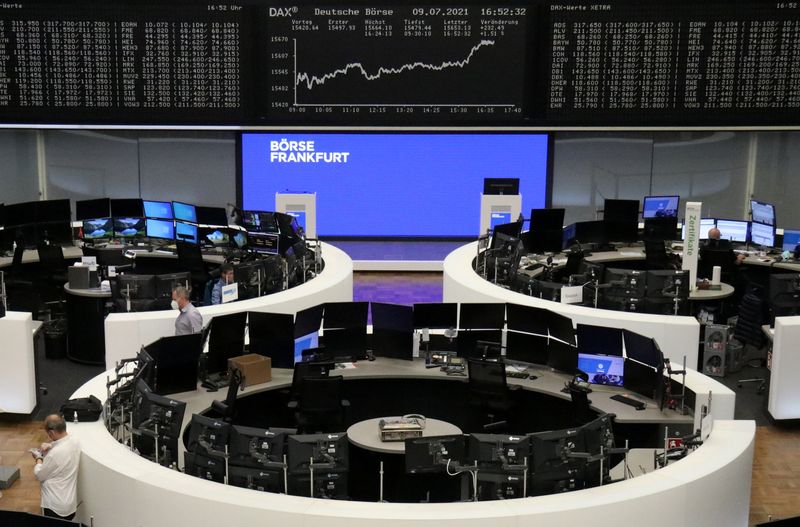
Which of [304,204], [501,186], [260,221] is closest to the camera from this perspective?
[260,221]

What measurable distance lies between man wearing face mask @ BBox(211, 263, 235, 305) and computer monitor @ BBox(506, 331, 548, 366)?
299 centimetres

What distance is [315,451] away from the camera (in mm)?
6500

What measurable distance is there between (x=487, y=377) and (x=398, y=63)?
7.02 m

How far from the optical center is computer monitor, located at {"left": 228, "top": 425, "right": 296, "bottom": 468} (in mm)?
6504

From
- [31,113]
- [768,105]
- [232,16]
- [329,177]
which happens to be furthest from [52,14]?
[768,105]

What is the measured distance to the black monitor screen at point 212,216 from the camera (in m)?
13.4

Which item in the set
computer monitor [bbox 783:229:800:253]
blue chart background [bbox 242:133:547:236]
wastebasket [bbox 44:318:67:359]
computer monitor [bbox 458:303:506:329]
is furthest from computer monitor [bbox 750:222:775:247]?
wastebasket [bbox 44:318:67:359]

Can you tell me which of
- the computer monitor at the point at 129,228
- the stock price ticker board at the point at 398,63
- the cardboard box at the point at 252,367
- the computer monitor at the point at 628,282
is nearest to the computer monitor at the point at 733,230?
the stock price ticker board at the point at 398,63

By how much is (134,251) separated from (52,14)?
141 inches

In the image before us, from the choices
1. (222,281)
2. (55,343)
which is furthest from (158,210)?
(222,281)

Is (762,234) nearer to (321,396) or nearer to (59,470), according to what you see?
(321,396)

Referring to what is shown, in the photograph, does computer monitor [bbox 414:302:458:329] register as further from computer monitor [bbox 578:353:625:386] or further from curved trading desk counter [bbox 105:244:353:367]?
curved trading desk counter [bbox 105:244:353:367]

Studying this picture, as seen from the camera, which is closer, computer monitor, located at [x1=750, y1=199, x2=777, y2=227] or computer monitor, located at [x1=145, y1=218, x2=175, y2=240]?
computer monitor, located at [x1=750, y1=199, x2=777, y2=227]

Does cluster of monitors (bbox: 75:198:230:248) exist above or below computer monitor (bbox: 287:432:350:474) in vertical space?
above
